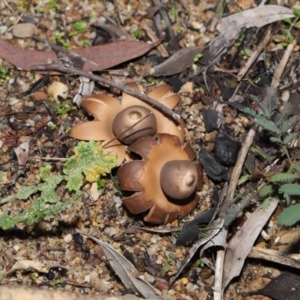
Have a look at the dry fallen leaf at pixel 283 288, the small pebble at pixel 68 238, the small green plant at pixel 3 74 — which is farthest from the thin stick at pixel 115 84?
the dry fallen leaf at pixel 283 288

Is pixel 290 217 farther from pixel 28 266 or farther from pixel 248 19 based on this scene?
pixel 248 19

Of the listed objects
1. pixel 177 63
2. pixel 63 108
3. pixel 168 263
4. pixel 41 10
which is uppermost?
pixel 41 10

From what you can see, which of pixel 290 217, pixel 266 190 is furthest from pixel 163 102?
pixel 290 217

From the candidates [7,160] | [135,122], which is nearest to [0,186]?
[7,160]

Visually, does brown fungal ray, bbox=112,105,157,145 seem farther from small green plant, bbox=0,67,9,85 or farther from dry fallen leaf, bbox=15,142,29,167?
small green plant, bbox=0,67,9,85

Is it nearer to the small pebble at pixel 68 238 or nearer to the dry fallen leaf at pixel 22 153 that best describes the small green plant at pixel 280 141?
the small pebble at pixel 68 238

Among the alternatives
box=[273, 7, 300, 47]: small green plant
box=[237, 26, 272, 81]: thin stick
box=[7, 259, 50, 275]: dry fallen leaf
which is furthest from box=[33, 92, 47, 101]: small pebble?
box=[273, 7, 300, 47]: small green plant
